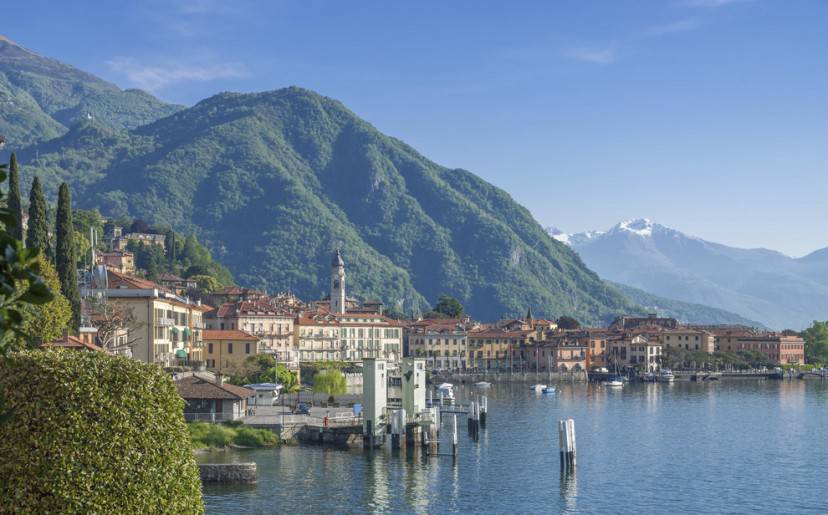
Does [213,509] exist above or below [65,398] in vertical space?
below

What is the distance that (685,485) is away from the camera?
6506 cm

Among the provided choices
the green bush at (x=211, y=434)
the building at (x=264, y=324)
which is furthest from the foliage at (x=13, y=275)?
the building at (x=264, y=324)

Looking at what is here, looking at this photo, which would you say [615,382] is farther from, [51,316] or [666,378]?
[51,316]

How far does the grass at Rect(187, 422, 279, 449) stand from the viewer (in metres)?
70.8

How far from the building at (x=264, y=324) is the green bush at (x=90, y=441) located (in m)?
122

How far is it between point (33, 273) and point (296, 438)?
246 ft

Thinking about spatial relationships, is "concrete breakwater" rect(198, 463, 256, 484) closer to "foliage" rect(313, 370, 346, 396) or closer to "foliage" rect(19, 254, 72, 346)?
"foliage" rect(19, 254, 72, 346)

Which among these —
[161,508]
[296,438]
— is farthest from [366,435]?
[161,508]

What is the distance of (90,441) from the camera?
26719 mm

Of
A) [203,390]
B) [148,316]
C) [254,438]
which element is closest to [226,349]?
[148,316]

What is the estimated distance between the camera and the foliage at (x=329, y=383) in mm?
125375

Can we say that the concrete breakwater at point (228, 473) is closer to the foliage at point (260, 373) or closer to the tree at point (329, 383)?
the foliage at point (260, 373)

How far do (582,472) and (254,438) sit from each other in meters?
22.8

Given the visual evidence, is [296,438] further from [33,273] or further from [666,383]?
[666,383]
